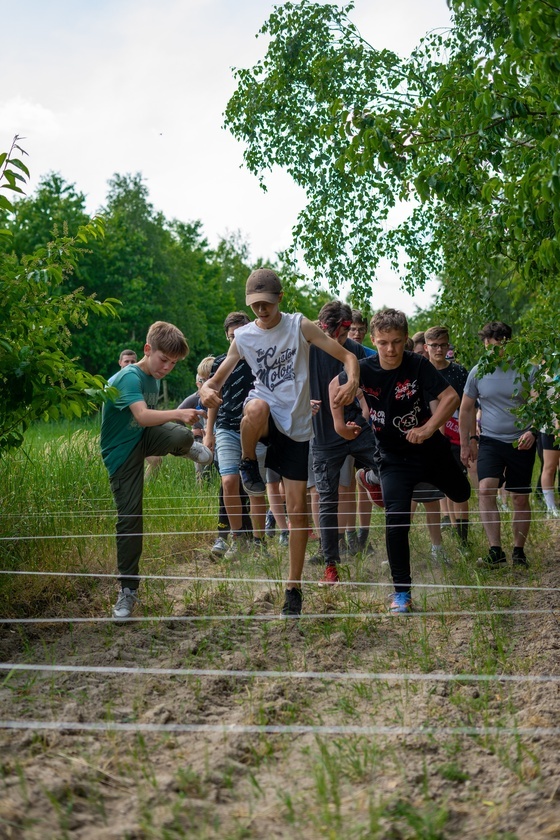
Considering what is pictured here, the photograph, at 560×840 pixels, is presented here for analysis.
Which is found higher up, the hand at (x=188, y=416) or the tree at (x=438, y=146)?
the tree at (x=438, y=146)

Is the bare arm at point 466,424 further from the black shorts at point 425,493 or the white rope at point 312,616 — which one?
the white rope at point 312,616

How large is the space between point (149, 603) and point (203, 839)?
352 cm

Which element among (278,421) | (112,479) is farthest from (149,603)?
(278,421)

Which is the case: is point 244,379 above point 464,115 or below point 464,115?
below

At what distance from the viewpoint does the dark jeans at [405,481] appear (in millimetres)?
6094

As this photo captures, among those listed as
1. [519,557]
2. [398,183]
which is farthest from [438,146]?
[398,183]

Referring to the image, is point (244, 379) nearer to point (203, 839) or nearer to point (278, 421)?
point (278, 421)

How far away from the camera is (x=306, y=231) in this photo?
571 inches

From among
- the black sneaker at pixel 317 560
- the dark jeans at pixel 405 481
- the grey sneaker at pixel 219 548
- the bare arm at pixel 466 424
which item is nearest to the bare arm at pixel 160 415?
the dark jeans at pixel 405 481

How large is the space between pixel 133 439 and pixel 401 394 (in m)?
1.66

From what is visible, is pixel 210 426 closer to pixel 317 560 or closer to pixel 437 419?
pixel 317 560

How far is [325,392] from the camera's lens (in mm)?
7617

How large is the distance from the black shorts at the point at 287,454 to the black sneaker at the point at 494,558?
78.5 inches

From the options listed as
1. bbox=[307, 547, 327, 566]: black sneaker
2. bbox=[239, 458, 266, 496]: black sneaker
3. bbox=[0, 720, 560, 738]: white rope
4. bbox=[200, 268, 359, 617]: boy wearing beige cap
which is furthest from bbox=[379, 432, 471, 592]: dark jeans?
bbox=[0, 720, 560, 738]: white rope
